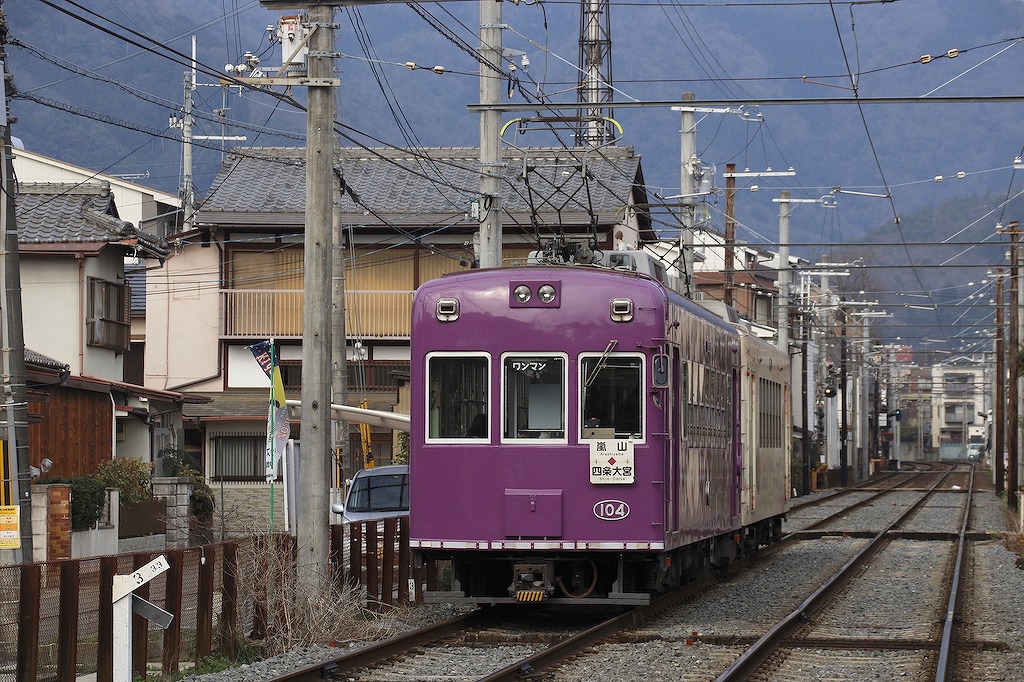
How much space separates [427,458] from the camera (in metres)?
12.7

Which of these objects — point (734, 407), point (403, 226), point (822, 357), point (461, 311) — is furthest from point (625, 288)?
point (822, 357)

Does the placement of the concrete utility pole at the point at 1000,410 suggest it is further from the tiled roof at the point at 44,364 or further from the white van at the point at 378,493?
the tiled roof at the point at 44,364

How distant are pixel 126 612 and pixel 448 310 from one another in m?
4.51

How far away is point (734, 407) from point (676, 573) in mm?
3009

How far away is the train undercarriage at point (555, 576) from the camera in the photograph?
12555 mm

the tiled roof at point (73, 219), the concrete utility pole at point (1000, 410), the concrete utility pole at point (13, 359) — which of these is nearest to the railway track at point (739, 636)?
the concrete utility pole at point (13, 359)

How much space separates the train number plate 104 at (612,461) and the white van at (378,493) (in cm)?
784

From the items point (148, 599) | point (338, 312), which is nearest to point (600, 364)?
point (148, 599)

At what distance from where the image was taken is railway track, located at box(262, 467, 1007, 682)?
10.5m

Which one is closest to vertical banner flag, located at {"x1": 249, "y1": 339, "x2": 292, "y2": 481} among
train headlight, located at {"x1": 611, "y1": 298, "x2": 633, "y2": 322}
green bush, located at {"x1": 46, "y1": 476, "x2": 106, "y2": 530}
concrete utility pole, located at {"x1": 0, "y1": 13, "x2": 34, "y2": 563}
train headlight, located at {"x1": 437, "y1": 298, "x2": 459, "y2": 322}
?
concrete utility pole, located at {"x1": 0, "y1": 13, "x2": 34, "y2": 563}

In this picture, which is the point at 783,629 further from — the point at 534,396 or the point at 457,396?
the point at 457,396

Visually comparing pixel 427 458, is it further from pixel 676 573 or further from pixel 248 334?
pixel 248 334

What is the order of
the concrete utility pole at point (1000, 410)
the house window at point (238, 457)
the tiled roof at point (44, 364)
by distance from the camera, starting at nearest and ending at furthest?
the tiled roof at point (44, 364)
the house window at point (238, 457)
the concrete utility pole at point (1000, 410)

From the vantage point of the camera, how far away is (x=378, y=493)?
20391 millimetres
